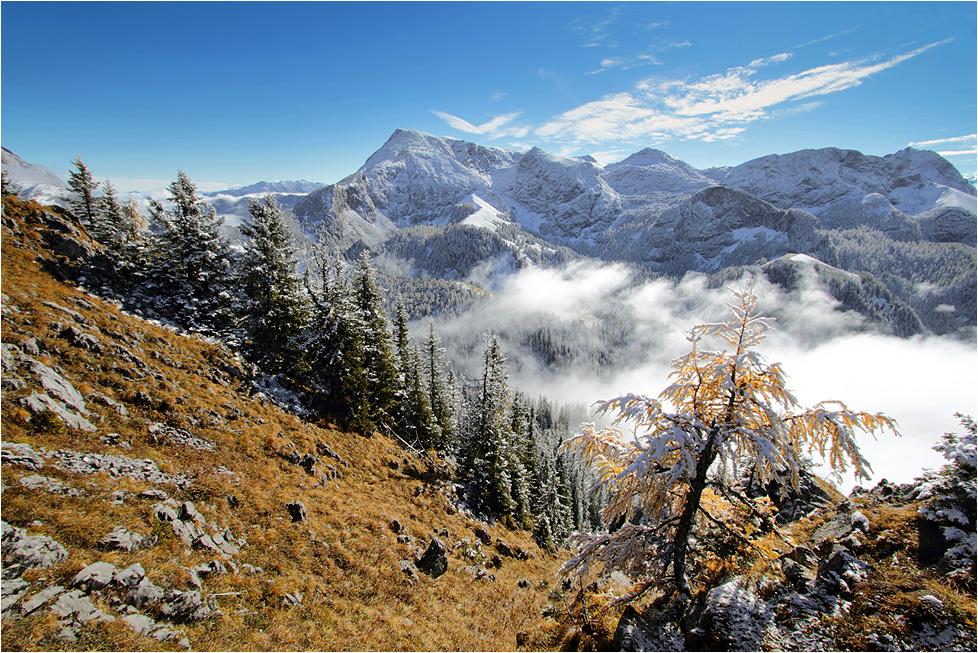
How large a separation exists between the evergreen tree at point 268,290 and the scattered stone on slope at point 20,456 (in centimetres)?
1539

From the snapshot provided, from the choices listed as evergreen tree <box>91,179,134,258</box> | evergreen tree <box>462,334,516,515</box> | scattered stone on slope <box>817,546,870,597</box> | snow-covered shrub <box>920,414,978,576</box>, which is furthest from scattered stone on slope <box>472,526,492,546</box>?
evergreen tree <box>91,179,134,258</box>

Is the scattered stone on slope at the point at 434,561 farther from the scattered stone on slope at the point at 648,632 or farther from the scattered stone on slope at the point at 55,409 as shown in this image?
the scattered stone on slope at the point at 55,409

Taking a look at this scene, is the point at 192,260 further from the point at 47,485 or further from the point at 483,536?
the point at 483,536

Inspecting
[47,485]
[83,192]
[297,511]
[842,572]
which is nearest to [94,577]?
[47,485]

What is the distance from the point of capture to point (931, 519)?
27.5ft

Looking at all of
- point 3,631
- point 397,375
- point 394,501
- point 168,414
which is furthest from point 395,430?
point 3,631

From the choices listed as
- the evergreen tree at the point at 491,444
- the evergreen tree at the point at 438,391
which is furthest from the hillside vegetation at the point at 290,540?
the evergreen tree at the point at 438,391

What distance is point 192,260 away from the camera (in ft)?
91.1

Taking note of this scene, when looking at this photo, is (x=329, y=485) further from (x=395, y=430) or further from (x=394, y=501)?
(x=395, y=430)

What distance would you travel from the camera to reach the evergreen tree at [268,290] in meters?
26.2

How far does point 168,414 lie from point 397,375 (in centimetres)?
1635

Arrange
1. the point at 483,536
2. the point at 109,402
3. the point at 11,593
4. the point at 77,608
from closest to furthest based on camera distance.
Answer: the point at 11,593, the point at 77,608, the point at 109,402, the point at 483,536

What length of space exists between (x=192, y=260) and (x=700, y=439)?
34.7m

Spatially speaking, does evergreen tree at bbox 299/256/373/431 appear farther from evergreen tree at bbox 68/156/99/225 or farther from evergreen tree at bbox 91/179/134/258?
evergreen tree at bbox 68/156/99/225
